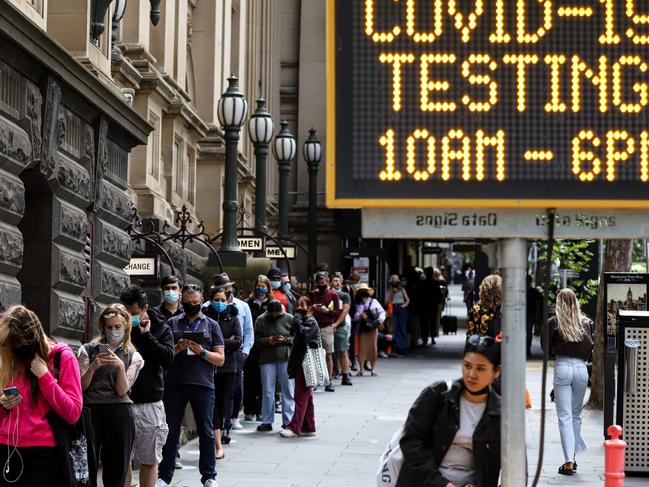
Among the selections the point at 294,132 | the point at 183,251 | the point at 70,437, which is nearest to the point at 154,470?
the point at 70,437

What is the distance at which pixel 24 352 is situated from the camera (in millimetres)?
7941

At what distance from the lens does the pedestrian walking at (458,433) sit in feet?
21.4

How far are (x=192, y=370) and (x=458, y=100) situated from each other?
712 centimetres

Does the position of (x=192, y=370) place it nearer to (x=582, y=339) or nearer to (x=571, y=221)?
(x=582, y=339)

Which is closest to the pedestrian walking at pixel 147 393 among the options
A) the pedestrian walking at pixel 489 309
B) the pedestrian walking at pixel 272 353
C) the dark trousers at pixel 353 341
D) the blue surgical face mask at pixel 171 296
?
the blue surgical face mask at pixel 171 296

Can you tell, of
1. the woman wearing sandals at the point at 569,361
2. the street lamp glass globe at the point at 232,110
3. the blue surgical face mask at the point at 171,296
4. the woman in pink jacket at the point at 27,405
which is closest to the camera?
the woman in pink jacket at the point at 27,405

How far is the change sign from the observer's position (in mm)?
5750

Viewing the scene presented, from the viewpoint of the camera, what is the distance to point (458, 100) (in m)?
5.77

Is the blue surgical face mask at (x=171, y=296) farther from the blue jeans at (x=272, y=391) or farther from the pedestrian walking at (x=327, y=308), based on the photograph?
the pedestrian walking at (x=327, y=308)

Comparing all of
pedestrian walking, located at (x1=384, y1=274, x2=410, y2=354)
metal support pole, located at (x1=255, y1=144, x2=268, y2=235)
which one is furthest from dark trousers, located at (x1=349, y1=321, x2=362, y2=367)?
pedestrian walking, located at (x1=384, y1=274, x2=410, y2=354)

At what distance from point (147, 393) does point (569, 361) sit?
472 centimetres

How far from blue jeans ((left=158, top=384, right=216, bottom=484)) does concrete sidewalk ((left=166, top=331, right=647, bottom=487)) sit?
0.53 meters

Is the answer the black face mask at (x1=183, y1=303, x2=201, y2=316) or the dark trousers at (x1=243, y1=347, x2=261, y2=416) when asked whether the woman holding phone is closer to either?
the black face mask at (x1=183, y1=303, x2=201, y2=316)

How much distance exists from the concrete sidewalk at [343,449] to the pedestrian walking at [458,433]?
614 cm
